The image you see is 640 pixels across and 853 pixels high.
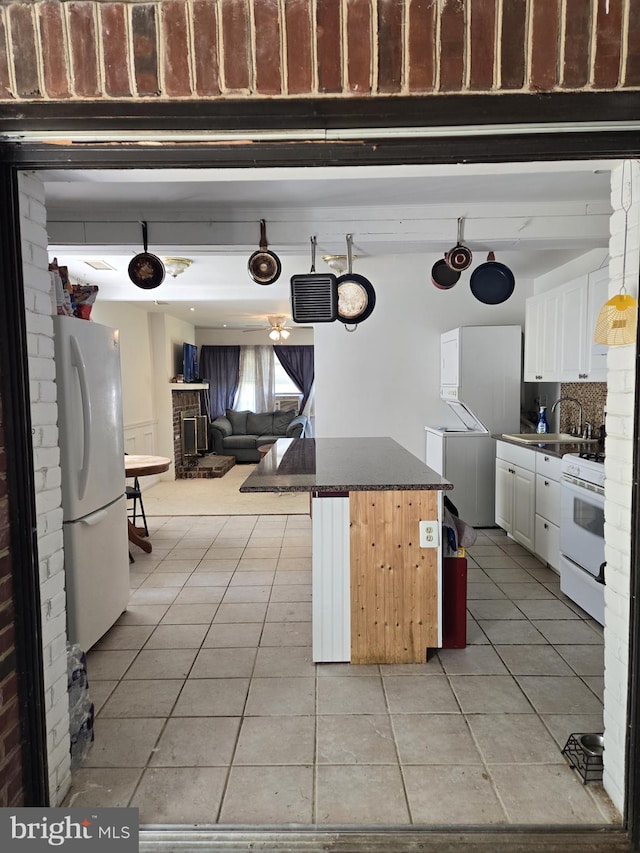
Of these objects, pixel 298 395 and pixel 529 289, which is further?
pixel 298 395

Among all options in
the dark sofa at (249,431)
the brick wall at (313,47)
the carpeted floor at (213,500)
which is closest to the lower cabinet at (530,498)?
the carpeted floor at (213,500)

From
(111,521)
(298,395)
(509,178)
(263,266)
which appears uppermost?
(509,178)

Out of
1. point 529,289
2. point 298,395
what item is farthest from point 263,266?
point 298,395

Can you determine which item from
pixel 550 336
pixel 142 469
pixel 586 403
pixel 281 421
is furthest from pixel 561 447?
pixel 281 421

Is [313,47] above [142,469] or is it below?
above

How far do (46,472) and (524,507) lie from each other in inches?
136

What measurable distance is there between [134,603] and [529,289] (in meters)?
4.57

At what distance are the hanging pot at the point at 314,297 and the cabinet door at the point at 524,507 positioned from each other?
2031mm

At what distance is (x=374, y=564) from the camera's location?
241 centimetres

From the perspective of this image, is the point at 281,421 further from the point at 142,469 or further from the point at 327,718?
the point at 327,718

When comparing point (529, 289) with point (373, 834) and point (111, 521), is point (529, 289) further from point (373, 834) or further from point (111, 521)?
point (373, 834)

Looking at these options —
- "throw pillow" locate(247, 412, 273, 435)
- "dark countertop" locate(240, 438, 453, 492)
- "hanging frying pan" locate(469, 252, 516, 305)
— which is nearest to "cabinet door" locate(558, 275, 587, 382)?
"hanging frying pan" locate(469, 252, 516, 305)

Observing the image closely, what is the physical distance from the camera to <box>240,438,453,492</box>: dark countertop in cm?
234

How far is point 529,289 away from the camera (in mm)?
5121
